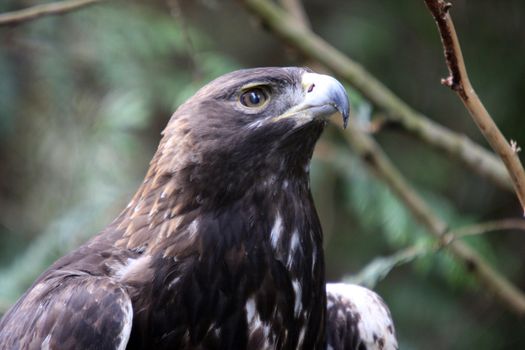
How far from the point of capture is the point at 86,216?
638 cm

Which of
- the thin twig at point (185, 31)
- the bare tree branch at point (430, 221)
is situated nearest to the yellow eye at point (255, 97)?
the thin twig at point (185, 31)

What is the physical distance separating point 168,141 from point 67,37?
3.68 m

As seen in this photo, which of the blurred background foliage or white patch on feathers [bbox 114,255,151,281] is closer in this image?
white patch on feathers [bbox 114,255,151,281]

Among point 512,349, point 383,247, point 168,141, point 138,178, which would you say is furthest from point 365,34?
point 168,141

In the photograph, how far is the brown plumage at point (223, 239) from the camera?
374cm

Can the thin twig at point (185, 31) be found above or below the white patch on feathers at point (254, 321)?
above

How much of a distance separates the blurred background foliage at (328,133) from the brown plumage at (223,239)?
2293mm

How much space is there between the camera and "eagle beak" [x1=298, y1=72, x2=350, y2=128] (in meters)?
3.77

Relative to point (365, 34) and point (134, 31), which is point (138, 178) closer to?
point (134, 31)

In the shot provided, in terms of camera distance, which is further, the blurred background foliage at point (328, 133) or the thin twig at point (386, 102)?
the blurred background foliage at point (328, 133)

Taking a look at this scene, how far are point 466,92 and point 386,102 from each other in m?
2.51

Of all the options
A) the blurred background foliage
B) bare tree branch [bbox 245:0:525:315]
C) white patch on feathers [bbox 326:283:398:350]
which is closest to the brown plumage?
white patch on feathers [bbox 326:283:398:350]

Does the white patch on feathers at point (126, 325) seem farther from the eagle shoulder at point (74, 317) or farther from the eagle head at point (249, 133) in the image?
the eagle head at point (249, 133)

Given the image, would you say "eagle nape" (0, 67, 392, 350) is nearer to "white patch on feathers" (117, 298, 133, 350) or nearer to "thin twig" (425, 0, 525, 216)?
"white patch on feathers" (117, 298, 133, 350)
